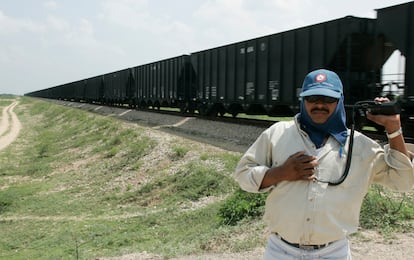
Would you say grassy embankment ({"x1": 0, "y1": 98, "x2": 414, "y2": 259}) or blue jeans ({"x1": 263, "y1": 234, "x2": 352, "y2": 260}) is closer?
blue jeans ({"x1": 263, "y1": 234, "x2": 352, "y2": 260})

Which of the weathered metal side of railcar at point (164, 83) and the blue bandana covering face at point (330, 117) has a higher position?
the weathered metal side of railcar at point (164, 83)

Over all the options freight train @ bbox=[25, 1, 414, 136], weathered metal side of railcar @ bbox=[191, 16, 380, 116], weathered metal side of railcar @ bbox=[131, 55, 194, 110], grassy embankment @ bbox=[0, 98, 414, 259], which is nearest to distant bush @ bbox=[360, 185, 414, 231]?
grassy embankment @ bbox=[0, 98, 414, 259]

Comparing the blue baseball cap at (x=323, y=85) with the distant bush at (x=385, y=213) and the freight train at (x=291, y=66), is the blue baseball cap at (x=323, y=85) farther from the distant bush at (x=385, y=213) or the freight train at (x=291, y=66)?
the freight train at (x=291, y=66)

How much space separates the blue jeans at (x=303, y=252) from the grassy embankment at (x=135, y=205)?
295 cm

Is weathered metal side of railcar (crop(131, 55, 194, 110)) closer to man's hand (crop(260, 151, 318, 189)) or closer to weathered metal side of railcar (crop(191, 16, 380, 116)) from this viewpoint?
weathered metal side of railcar (crop(191, 16, 380, 116))

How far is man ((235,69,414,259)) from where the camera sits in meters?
2.17

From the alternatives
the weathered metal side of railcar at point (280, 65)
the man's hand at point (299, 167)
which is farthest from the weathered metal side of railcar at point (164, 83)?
the man's hand at point (299, 167)

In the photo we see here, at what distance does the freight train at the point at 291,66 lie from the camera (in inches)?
446

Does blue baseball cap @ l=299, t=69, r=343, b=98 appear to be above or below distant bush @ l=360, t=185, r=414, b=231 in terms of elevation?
above

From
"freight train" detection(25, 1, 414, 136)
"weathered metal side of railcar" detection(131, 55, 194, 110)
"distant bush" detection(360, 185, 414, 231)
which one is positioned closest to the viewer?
"distant bush" detection(360, 185, 414, 231)

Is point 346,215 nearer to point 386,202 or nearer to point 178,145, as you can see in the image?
point 386,202

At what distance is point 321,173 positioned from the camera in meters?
2.18

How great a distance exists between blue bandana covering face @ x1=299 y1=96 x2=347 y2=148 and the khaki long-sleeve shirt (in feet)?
0.10

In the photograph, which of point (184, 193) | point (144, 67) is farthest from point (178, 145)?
point (144, 67)
